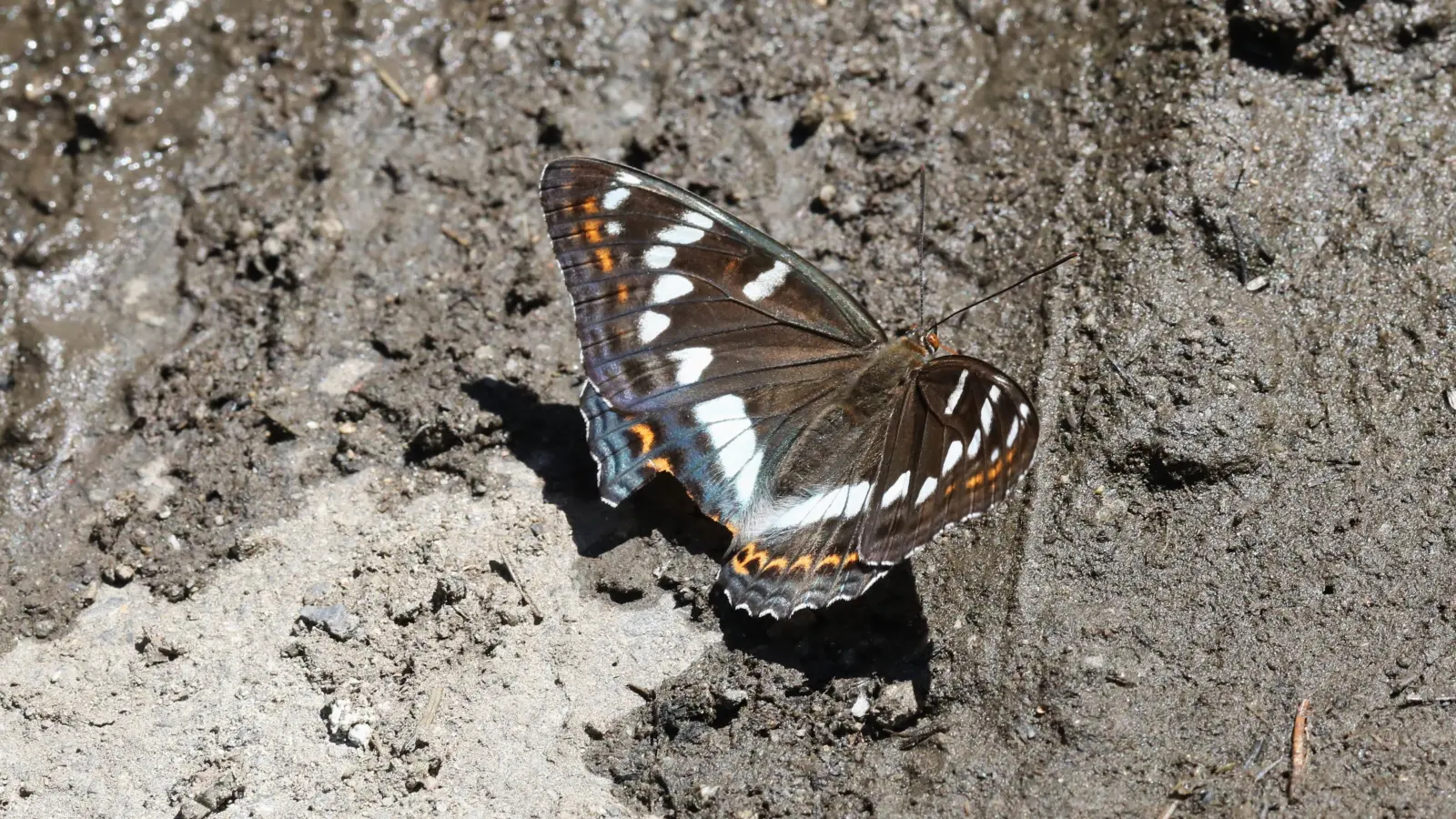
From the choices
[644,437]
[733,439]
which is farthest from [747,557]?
[644,437]

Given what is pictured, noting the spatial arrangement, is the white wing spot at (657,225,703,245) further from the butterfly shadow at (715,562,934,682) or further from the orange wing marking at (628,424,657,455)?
the butterfly shadow at (715,562,934,682)

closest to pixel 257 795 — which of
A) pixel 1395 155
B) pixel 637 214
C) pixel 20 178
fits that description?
pixel 637 214

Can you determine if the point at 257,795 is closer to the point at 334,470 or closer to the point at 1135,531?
the point at 334,470

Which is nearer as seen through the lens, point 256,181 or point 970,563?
point 970,563

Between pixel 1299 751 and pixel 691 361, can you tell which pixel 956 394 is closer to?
pixel 691 361

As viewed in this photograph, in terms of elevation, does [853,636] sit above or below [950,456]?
below

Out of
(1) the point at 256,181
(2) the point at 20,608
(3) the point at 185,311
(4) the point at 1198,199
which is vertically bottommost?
(2) the point at 20,608

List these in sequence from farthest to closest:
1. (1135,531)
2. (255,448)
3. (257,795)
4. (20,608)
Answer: (255,448), (20,608), (1135,531), (257,795)
